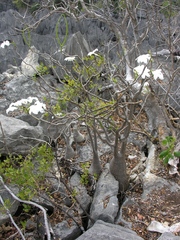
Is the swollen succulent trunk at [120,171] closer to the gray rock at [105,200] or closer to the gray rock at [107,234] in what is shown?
the gray rock at [105,200]

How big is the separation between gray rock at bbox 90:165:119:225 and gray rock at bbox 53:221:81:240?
0.20m

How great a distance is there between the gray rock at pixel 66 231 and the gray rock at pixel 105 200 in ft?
0.67

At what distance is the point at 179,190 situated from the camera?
3.18 meters

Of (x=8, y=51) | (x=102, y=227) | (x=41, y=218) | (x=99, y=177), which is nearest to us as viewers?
(x=102, y=227)

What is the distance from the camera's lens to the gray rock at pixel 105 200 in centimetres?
284

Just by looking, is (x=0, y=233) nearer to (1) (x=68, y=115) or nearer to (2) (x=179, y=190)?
(1) (x=68, y=115)

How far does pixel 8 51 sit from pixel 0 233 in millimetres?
10020

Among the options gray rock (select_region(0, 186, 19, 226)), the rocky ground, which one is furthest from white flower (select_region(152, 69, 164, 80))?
gray rock (select_region(0, 186, 19, 226))

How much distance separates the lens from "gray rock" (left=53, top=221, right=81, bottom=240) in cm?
277

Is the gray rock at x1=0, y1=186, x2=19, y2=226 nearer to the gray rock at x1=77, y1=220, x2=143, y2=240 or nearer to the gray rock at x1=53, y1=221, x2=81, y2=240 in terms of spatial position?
the gray rock at x1=53, y1=221, x2=81, y2=240

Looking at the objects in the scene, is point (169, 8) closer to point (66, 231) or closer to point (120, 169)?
point (120, 169)

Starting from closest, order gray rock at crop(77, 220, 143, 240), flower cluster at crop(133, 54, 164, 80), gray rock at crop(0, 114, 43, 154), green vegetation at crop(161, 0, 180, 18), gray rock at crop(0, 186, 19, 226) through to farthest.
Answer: gray rock at crop(77, 220, 143, 240) < flower cluster at crop(133, 54, 164, 80) < gray rock at crop(0, 186, 19, 226) < gray rock at crop(0, 114, 43, 154) < green vegetation at crop(161, 0, 180, 18)

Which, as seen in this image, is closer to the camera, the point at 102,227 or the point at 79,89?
the point at 102,227

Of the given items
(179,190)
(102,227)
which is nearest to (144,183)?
(179,190)
